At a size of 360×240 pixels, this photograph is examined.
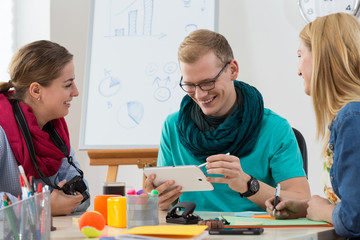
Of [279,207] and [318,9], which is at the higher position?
[318,9]

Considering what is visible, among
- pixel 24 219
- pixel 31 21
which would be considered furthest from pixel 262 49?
pixel 24 219

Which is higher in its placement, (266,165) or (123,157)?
(266,165)

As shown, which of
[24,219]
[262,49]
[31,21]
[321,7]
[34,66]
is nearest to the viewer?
[24,219]

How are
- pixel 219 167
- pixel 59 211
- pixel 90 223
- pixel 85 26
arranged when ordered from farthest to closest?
pixel 85 26
pixel 59 211
pixel 219 167
pixel 90 223

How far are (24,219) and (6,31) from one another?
294 centimetres

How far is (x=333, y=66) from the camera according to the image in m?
1.37

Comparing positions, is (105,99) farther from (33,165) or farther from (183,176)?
(183,176)

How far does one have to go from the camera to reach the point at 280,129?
195 centimetres

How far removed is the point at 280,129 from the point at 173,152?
48 cm

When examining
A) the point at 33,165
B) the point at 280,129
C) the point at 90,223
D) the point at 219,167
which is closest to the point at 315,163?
the point at 280,129

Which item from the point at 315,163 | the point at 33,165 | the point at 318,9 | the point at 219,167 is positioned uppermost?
the point at 318,9

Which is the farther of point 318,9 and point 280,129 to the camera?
point 318,9

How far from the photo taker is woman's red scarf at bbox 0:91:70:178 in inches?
72.7

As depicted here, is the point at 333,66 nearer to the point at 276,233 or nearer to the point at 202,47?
the point at 276,233
